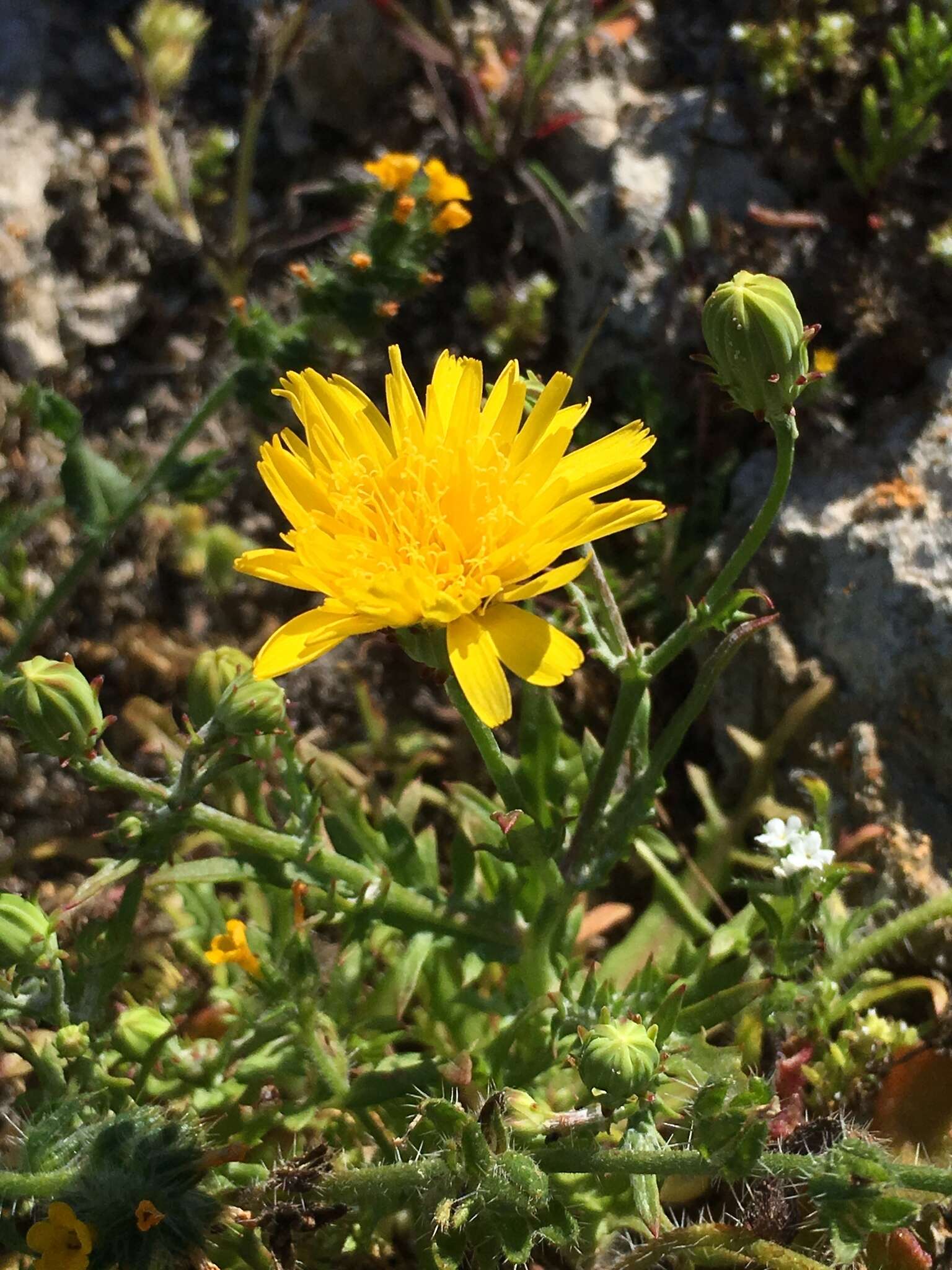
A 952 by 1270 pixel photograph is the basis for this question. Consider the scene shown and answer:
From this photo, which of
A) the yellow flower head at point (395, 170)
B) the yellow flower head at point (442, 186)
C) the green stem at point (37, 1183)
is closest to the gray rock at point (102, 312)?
the yellow flower head at point (395, 170)

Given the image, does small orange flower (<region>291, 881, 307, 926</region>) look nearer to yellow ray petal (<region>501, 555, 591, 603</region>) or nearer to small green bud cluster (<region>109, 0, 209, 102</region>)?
yellow ray petal (<region>501, 555, 591, 603</region>)

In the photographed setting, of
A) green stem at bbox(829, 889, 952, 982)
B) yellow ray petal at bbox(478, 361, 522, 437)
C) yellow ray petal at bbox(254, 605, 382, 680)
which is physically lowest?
green stem at bbox(829, 889, 952, 982)

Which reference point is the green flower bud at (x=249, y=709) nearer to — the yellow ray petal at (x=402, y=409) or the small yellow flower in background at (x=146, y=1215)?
the yellow ray petal at (x=402, y=409)

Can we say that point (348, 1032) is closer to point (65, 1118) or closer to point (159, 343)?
point (65, 1118)

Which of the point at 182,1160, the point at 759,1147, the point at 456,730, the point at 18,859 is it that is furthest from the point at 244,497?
the point at 759,1147

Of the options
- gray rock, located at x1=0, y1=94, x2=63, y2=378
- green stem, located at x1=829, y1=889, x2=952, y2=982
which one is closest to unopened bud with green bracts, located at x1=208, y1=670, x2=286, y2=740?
green stem, located at x1=829, y1=889, x2=952, y2=982

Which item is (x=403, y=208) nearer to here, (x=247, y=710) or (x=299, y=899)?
(x=247, y=710)
